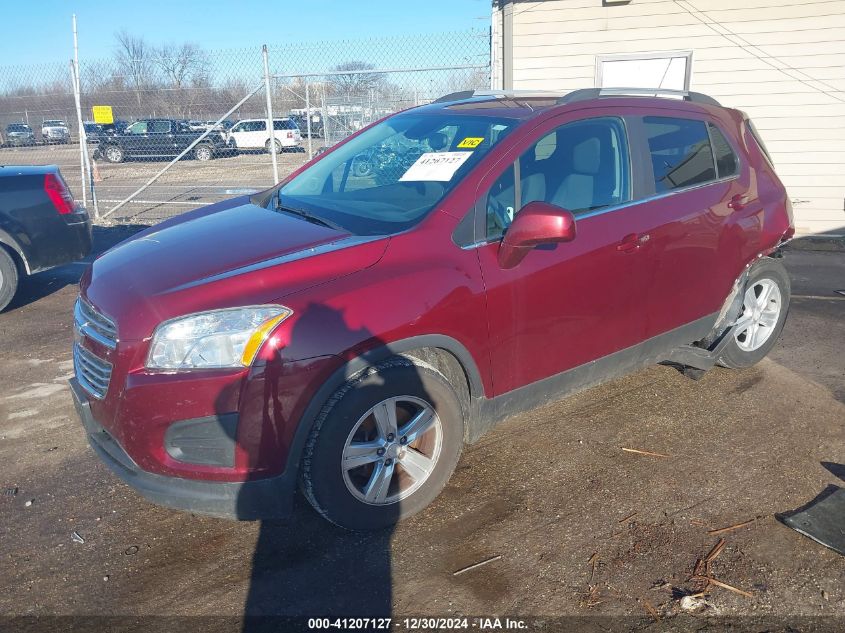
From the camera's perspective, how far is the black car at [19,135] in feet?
55.0

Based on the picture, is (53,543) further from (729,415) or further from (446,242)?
(729,415)

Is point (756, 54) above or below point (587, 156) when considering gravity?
above

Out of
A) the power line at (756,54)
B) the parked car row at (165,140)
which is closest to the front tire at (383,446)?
the parked car row at (165,140)

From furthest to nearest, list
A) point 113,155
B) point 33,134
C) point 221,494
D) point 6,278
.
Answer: point 113,155 < point 33,134 < point 6,278 < point 221,494

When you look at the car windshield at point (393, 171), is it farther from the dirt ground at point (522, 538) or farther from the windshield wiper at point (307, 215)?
the dirt ground at point (522, 538)

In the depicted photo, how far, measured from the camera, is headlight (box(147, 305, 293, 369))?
8.67 ft

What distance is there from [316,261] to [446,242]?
1.96ft

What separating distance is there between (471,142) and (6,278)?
516 centimetres

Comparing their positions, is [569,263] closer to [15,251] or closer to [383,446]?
[383,446]

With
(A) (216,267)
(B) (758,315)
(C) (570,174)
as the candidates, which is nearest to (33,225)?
(A) (216,267)

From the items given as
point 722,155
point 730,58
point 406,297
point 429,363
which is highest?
point 730,58

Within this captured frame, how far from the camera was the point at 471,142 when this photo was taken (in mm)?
3537

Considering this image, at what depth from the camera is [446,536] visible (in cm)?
310

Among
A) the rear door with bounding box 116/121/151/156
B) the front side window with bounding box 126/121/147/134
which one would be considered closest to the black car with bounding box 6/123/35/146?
the rear door with bounding box 116/121/151/156
